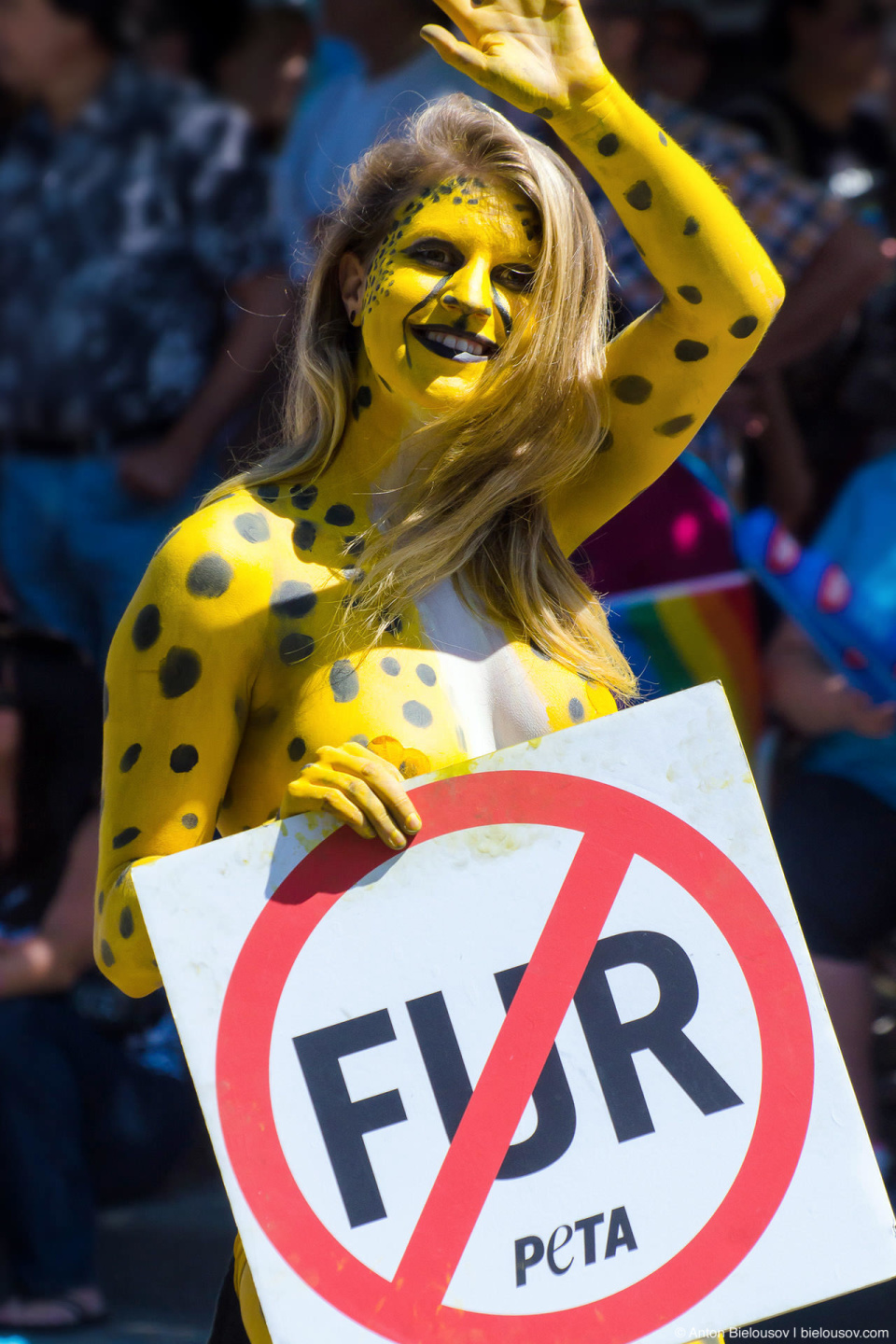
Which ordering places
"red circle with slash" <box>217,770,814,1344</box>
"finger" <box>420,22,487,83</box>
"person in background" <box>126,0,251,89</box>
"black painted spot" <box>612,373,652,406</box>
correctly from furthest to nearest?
"person in background" <box>126,0,251,89</box>, "black painted spot" <box>612,373,652,406</box>, "finger" <box>420,22,487,83</box>, "red circle with slash" <box>217,770,814,1344</box>

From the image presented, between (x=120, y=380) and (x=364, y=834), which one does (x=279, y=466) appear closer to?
(x=364, y=834)

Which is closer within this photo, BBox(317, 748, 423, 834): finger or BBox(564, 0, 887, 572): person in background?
BBox(317, 748, 423, 834): finger

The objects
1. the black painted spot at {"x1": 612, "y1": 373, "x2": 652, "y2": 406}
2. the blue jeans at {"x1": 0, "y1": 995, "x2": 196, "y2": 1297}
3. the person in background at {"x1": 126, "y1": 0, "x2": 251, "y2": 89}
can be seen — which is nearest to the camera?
the black painted spot at {"x1": 612, "y1": 373, "x2": 652, "y2": 406}

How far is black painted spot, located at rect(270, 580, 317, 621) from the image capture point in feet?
4.98

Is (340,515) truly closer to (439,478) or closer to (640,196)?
(439,478)

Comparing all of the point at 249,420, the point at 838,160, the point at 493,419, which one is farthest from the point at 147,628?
the point at 838,160

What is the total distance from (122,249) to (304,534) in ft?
8.70

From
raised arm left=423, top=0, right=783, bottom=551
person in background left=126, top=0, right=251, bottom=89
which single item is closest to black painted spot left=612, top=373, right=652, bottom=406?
raised arm left=423, top=0, right=783, bottom=551

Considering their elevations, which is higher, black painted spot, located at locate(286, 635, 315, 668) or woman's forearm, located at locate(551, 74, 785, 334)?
woman's forearm, located at locate(551, 74, 785, 334)

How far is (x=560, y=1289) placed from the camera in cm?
133

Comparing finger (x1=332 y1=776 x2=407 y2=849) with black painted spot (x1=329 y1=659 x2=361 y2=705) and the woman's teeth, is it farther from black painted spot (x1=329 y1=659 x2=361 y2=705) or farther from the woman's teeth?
the woman's teeth

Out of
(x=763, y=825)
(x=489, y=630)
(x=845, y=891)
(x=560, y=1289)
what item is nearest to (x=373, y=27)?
(x=845, y=891)

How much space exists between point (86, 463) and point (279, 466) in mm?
2377

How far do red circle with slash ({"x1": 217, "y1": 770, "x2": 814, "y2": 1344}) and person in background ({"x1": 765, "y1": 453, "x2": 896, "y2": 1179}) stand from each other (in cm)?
180
